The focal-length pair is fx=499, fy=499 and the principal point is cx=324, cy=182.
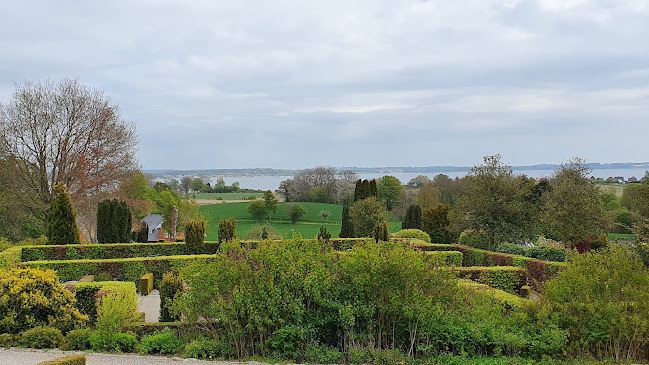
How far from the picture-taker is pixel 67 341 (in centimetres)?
827

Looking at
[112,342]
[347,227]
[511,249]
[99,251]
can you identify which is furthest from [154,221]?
[112,342]

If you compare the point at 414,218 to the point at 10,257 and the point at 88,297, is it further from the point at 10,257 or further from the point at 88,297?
the point at 88,297

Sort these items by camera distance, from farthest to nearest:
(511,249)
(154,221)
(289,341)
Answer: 1. (154,221)
2. (511,249)
3. (289,341)

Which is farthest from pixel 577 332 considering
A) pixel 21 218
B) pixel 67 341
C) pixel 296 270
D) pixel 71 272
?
pixel 21 218

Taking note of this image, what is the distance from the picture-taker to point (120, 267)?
16312 mm

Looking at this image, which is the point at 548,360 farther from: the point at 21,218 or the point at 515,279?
the point at 21,218

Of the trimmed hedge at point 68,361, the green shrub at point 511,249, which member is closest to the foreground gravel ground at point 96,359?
the trimmed hedge at point 68,361

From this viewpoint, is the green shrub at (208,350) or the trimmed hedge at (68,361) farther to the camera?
the green shrub at (208,350)

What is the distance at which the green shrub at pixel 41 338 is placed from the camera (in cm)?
827

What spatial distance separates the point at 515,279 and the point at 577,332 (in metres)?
8.64

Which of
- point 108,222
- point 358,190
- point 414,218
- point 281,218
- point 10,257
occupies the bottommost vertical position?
point 281,218

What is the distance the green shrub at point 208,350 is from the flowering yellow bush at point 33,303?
3084mm

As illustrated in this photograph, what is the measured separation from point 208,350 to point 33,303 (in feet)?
12.1

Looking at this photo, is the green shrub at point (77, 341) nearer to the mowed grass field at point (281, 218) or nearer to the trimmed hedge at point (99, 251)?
the trimmed hedge at point (99, 251)
